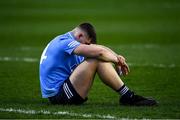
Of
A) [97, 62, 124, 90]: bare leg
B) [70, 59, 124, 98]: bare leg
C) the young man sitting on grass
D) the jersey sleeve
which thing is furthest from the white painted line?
[97, 62, 124, 90]: bare leg

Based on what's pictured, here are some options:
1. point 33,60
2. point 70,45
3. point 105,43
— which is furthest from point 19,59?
point 70,45

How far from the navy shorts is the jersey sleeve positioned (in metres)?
0.47

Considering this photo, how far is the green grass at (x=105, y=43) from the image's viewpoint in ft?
45.8

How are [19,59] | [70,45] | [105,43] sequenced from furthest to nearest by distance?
1. [105,43]
2. [19,59]
3. [70,45]

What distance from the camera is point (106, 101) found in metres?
14.8

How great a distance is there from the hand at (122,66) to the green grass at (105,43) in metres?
0.57

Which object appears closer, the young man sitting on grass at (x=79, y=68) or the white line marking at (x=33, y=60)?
the young man sitting on grass at (x=79, y=68)

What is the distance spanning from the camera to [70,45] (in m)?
13.6

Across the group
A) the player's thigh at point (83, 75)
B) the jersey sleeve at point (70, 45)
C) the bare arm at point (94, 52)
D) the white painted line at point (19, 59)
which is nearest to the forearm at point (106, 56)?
the bare arm at point (94, 52)

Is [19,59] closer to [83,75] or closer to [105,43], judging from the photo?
[105,43]

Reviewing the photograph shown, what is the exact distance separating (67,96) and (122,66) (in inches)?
38.6

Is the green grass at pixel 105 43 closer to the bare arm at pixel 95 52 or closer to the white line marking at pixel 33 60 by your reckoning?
the white line marking at pixel 33 60

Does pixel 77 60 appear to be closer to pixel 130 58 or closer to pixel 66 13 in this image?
pixel 130 58


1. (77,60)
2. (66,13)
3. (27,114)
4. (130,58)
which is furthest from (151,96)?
(66,13)
